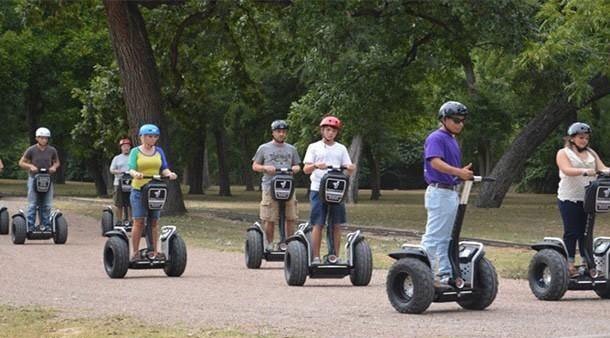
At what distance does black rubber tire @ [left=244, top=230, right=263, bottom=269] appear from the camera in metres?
17.5

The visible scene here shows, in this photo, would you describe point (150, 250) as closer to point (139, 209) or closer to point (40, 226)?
point (139, 209)

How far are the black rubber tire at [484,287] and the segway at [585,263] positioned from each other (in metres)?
1.38

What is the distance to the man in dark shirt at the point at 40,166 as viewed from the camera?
2230 centimetres

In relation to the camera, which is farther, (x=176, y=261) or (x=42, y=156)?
(x=42, y=156)

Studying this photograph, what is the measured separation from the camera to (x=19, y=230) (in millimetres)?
22297

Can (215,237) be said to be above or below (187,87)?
below

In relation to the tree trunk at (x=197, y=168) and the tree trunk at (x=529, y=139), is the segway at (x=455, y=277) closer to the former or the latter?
the tree trunk at (x=529, y=139)

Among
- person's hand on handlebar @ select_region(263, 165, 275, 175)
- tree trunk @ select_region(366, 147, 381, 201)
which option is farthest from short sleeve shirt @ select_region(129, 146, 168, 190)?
tree trunk @ select_region(366, 147, 381, 201)

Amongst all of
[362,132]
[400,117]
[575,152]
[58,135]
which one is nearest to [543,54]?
[575,152]

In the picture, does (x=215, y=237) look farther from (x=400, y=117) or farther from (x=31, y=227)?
(x=400, y=117)

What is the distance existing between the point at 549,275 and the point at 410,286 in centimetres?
216

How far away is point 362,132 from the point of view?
4403cm

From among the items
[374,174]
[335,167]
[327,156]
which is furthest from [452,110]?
[374,174]

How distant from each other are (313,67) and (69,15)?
26.5 feet
